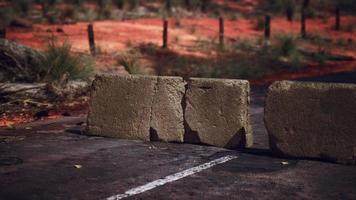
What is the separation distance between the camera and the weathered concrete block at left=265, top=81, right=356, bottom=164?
595 centimetres

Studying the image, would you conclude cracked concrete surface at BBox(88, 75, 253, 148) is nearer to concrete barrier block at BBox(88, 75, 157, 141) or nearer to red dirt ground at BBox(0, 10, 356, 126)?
concrete barrier block at BBox(88, 75, 157, 141)

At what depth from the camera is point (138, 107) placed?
7.14m

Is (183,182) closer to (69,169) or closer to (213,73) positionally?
(69,169)

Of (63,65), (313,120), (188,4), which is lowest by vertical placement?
(313,120)

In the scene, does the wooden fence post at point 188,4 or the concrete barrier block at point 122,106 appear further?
the wooden fence post at point 188,4

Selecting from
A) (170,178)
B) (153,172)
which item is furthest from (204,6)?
(170,178)

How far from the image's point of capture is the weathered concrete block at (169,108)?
703 cm

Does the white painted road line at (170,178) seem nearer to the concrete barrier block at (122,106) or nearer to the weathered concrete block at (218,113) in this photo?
the weathered concrete block at (218,113)

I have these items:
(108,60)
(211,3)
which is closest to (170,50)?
(108,60)

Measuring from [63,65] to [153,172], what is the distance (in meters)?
6.86

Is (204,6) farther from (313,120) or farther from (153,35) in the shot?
(313,120)

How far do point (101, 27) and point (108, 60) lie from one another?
8.57m

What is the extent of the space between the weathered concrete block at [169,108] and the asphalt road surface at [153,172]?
0.63 ft

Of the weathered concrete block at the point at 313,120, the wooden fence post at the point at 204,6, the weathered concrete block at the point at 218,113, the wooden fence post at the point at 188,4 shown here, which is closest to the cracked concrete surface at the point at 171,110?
the weathered concrete block at the point at 218,113
